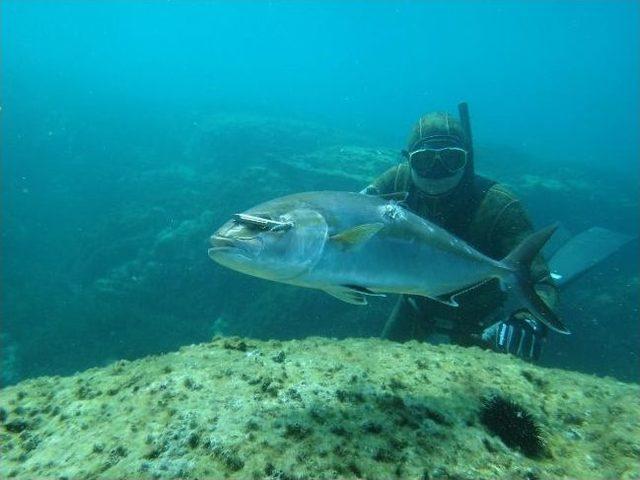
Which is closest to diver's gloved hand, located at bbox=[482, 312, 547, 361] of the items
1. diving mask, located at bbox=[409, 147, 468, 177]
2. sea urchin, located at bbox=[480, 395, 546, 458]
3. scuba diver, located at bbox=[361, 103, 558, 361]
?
scuba diver, located at bbox=[361, 103, 558, 361]

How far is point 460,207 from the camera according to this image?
18.1 ft

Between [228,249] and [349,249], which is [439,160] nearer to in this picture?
[349,249]

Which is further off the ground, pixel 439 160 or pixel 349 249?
pixel 439 160

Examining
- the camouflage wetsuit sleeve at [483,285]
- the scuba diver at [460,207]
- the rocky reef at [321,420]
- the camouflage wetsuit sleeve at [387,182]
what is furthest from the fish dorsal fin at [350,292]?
the camouflage wetsuit sleeve at [387,182]

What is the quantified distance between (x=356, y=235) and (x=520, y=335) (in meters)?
2.72

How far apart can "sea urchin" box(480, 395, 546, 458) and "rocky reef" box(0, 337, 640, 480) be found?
0.04 feet

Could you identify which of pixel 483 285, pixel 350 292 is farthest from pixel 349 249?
pixel 483 285

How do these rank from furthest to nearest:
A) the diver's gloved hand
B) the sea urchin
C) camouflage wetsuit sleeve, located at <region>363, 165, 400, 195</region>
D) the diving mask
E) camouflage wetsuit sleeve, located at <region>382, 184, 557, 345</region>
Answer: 1. camouflage wetsuit sleeve, located at <region>363, 165, 400, 195</region>
2. camouflage wetsuit sleeve, located at <region>382, 184, 557, 345</region>
3. the diving mask
4. the diver's gloved hand
5. the sea urchin

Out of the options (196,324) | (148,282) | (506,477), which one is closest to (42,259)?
(148,282)

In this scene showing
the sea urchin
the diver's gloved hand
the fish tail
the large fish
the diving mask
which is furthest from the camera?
the diving mask

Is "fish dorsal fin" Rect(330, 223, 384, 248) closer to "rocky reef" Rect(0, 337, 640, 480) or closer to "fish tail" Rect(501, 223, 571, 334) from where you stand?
"rocky reef" Rect(0, 337, 640, 480)

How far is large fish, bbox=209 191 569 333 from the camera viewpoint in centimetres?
231

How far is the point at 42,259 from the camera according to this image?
19703 millimetres

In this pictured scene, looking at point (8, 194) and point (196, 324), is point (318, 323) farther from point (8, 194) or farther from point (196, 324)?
point (8, 194)
